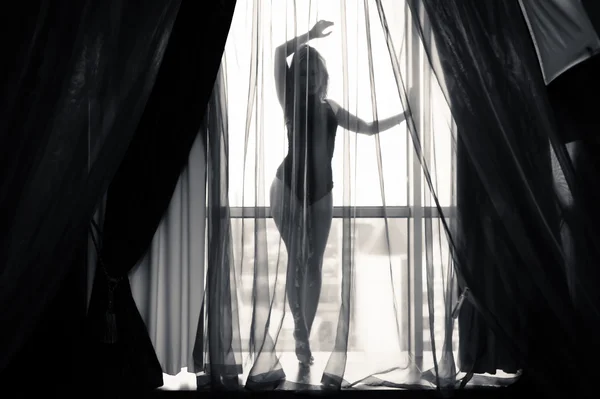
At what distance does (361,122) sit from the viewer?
2.52 meters

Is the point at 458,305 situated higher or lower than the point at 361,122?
lower

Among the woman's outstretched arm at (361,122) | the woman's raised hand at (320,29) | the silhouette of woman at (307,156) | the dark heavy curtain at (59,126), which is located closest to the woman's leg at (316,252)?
the silhouette of woman at (307,156)

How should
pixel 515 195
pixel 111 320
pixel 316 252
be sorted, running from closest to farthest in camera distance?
pixel 515 195, pixel 111 320, pixel 316 252

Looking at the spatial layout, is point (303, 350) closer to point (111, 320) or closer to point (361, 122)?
point (111, 320)

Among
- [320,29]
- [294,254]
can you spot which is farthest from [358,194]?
[320,29]

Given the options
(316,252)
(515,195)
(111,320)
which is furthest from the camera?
(316,252)

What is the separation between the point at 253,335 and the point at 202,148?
0.80 meters

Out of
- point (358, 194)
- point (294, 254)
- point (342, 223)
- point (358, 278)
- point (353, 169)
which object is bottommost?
point (358, 278)

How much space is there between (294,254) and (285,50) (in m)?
0.85

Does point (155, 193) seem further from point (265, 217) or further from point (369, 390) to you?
point (369, 390)

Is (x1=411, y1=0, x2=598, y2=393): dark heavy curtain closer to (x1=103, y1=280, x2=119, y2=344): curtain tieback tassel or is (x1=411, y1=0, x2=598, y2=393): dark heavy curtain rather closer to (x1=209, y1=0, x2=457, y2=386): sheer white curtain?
(x1=209, y1=0, x2=457, y2=386): sheer white curtain

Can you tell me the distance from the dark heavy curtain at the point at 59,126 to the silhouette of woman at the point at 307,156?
549mm

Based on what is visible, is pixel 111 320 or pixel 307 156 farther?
pixel 307 156

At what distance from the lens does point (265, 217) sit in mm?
2496
